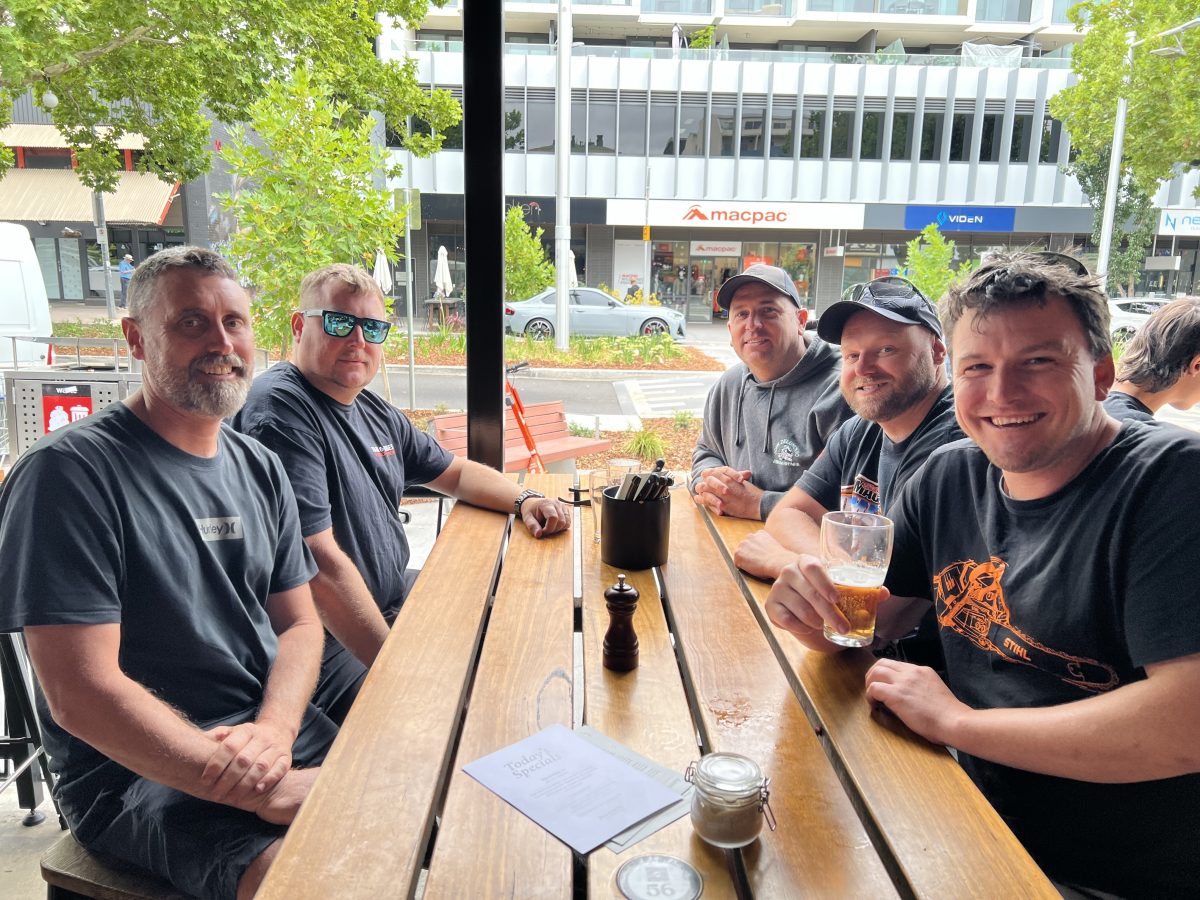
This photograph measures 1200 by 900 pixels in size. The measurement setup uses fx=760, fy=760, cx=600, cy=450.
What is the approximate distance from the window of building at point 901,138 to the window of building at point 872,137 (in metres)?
0.06

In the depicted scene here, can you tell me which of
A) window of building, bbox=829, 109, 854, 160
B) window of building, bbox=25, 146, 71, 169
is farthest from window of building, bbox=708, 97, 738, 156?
window of building, bbox=25, 146, 71, 169

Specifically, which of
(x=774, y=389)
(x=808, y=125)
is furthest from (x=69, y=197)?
(x=774, y=389)

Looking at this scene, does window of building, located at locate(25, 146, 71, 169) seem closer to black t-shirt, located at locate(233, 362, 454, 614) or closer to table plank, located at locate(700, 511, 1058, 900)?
black t-shirt, located at locate(233, 362, 454, 614)

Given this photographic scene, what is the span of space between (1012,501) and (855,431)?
2.35 feet

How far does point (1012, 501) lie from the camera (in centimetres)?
118

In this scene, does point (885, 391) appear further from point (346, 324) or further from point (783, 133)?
point (783, 133)

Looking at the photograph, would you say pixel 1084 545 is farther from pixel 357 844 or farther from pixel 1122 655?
pixel 357 844

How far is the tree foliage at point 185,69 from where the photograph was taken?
4281 millimetres

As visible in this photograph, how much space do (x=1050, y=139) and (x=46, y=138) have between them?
18.2 ft

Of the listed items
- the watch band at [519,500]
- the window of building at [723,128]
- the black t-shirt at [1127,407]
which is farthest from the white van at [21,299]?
the black t-shirt at [1127,407]

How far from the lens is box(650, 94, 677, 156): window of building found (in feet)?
12.4

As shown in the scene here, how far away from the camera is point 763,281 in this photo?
2.37 metres

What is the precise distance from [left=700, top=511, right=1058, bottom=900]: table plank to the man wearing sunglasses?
0.97m

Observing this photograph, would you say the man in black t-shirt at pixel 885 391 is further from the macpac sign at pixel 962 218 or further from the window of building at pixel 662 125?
the window of building at pixel 662 125
